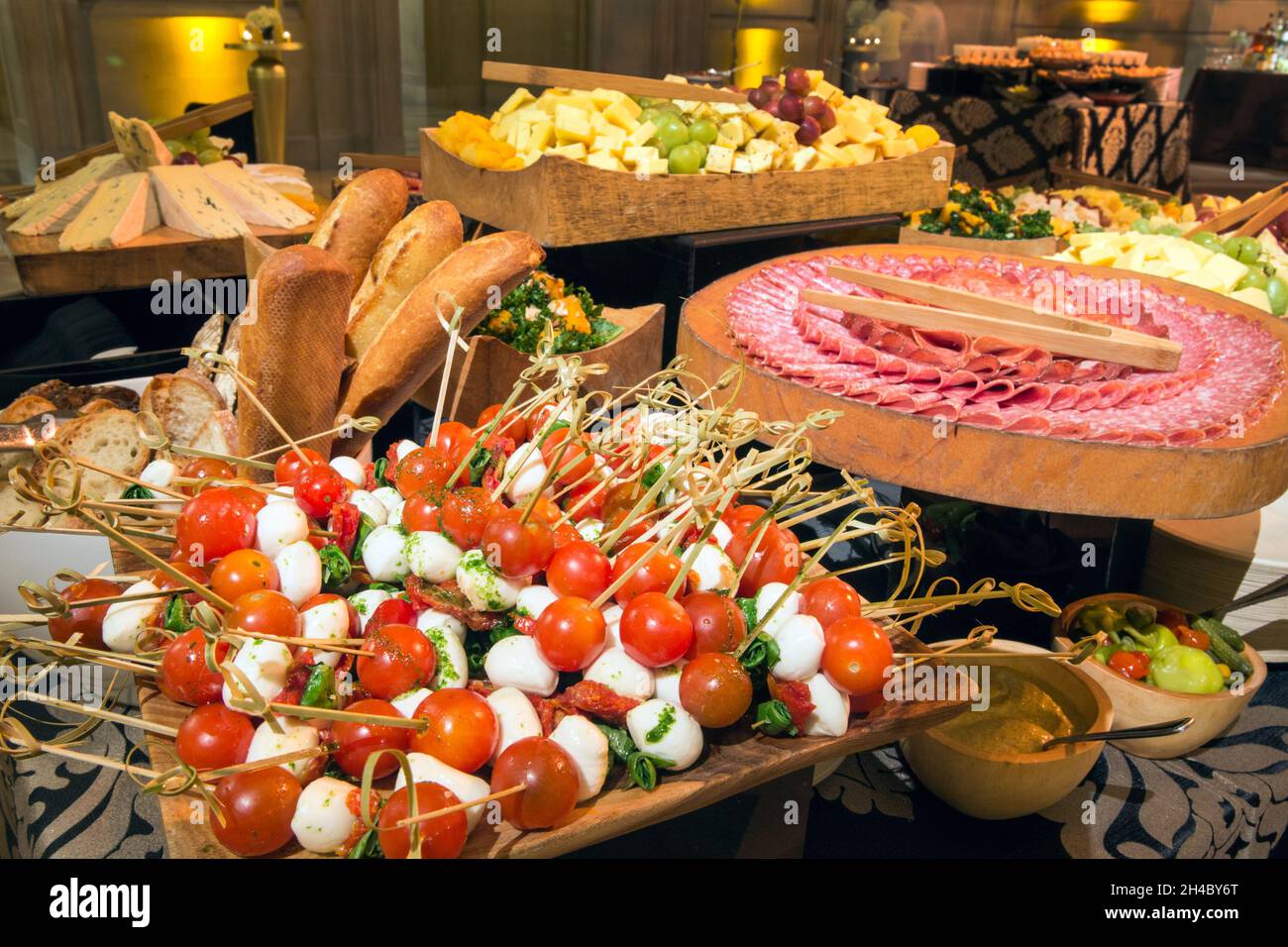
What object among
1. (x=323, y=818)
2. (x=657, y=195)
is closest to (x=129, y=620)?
(x=323, y=818)

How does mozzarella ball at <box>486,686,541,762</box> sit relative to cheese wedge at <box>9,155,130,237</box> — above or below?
below

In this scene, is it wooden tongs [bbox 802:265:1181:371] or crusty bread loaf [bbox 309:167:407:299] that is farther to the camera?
crusty bread loaf [bbox 309:167:407:299]

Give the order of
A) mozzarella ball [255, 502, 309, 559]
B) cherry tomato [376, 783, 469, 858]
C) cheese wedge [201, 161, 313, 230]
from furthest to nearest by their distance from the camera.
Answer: cheese wedge [201, 161, 313, 230] < mozzarella ball [255, 502, 309, 559] < cherry tomato [376, 783, 469, 858]

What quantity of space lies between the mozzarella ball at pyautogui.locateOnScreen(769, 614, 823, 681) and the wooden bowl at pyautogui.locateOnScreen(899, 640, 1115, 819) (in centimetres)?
27

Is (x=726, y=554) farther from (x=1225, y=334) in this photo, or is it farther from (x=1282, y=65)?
(x=1282, y=65)

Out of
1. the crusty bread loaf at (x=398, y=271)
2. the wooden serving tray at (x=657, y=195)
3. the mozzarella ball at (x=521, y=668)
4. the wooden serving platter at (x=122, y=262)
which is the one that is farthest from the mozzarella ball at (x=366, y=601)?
the wooden serving platter at (x=122, y=262)

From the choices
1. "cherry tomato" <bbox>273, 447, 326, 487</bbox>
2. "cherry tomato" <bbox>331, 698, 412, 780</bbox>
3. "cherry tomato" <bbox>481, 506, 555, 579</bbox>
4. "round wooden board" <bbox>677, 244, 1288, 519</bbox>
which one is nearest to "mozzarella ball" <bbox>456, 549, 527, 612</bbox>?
"cherry tomato" <bbox>481, 506, 555, 579</bbox>

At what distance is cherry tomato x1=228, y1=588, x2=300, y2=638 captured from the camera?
0.75 meters

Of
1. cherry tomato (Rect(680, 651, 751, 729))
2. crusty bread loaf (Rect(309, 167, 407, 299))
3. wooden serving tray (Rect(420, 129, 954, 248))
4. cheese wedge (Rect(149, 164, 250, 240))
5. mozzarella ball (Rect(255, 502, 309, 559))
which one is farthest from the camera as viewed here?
cheese wedge (Rect(149, 164, 250, 240))

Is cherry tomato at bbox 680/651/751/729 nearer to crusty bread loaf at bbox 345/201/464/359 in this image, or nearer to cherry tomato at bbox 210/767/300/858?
cherry tomato at bbox 210/767/300/858

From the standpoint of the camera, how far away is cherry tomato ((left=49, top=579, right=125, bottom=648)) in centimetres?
84

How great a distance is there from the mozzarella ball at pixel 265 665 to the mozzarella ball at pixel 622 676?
241 mm

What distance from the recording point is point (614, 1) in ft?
13.4

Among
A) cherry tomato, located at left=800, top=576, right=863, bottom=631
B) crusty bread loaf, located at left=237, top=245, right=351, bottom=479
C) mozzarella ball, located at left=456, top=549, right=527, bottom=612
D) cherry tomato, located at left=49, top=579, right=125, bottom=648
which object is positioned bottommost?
cherry tomato, located at left=49, top=579, right=125, bottom=648
